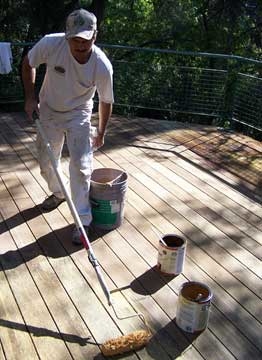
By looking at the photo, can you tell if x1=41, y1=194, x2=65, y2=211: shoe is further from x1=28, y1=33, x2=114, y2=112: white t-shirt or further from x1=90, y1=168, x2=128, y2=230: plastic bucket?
x1=28, y1=33, x2=114, y2=112: white t-shirt

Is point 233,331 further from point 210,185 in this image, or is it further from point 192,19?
point 192,19

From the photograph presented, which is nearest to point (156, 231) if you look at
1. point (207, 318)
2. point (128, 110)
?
point (207, 318)

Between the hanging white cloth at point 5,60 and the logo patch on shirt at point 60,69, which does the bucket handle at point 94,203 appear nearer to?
the logo patch on shirt at point 60,69

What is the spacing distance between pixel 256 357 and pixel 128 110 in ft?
13.5

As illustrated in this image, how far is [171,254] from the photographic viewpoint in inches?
105

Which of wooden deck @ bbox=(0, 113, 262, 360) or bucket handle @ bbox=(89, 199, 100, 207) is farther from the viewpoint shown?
bucket handle @ bbox=(89, 199, 100, 207)

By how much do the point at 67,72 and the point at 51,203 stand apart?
1.05 meters

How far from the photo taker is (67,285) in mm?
2621

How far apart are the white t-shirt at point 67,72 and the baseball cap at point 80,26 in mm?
185

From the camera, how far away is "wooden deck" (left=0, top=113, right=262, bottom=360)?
2281 mm

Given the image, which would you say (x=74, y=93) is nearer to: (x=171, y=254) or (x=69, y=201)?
(x=69, y=201)

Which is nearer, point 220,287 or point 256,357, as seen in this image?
point 256,357

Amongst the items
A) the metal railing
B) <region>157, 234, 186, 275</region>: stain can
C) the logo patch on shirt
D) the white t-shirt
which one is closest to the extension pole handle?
the white t-shirt

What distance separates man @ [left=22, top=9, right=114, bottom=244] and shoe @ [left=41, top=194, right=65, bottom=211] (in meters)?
0.39
